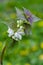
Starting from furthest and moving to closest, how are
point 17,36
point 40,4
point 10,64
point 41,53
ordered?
point 40,4
point 41,53
point 10,64
point 17,36

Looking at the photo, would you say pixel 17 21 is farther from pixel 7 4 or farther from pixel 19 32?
pixel 7 4

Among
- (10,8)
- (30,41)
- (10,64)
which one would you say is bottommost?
(10,64)

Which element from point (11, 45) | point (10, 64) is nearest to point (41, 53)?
point (10, 64)

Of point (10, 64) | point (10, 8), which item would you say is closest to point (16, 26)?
point (10, 64)

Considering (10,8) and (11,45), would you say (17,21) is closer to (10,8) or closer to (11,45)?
(11,45)

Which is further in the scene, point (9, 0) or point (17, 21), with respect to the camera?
point (9, 0)

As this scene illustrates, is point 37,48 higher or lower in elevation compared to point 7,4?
lower

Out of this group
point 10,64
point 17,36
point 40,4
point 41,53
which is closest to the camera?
point 17,36

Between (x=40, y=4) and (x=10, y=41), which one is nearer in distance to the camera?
(x=10, y=41)

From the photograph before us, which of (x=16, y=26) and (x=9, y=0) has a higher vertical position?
(x=9, y=0)
